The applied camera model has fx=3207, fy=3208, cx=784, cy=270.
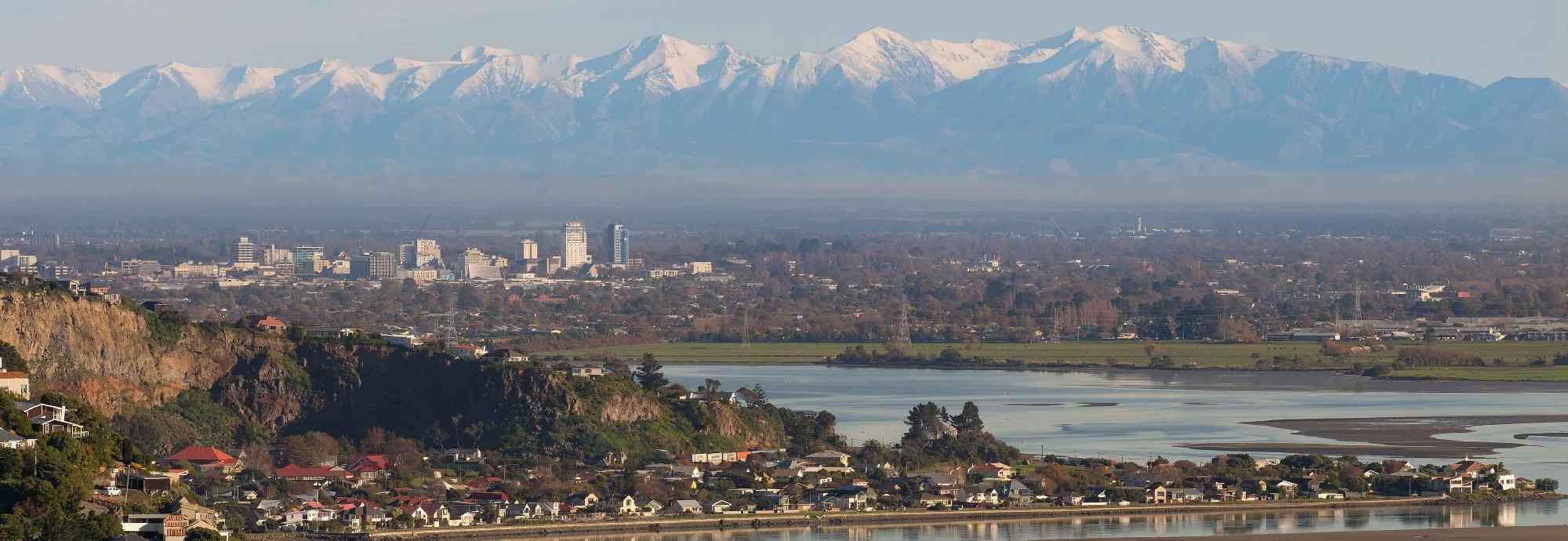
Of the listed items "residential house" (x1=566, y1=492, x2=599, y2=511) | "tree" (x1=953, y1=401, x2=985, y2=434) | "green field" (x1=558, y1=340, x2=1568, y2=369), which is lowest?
"residential house" (x1=566, y1=492, x2=599, y2=511)

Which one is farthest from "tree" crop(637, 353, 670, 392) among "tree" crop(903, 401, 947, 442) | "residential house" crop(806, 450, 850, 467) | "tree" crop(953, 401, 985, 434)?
"tree" crop(953, 401, 985, 434)

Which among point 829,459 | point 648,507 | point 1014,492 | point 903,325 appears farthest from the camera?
point 903,325

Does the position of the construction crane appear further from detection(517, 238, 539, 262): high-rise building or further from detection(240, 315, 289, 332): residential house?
detection(240, 315, 289, 332): residential house

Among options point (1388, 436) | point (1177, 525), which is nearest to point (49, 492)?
point (1177, 525)

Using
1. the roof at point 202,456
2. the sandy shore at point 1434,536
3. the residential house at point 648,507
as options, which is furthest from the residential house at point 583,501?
the sandy shore at point 1434,536

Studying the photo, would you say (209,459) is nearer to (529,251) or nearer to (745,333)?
(745,333)
